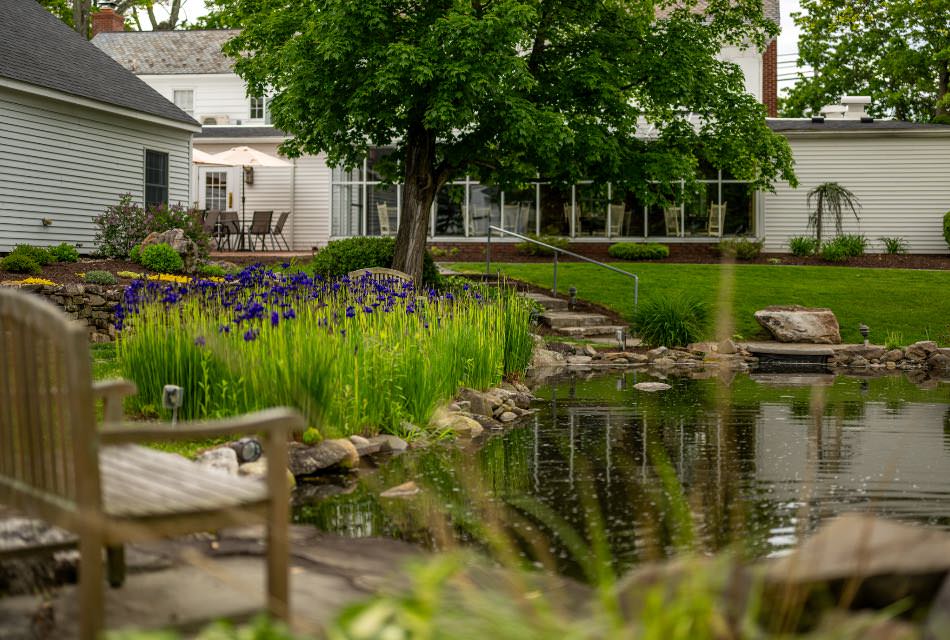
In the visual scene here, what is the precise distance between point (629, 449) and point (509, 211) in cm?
2187

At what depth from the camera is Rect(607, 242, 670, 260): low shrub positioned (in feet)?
87.1

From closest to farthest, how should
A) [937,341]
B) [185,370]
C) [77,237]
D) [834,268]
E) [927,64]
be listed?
[185,370], [937,341], [77,237], [834,268], [927,64]

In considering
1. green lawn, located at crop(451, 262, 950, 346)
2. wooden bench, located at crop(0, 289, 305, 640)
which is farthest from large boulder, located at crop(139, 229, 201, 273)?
wooden bench, located at crop(0, 289, 305, 640)

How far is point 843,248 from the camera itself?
2656 cm

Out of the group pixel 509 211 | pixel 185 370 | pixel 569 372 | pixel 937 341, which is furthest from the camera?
pixel 509 211

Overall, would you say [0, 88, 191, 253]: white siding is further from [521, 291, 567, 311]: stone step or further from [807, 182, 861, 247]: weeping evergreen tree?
[807, 182, 861, 247]: weeping evergreen tree

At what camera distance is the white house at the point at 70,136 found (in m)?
20.7

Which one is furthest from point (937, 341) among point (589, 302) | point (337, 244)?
point (337, 244)

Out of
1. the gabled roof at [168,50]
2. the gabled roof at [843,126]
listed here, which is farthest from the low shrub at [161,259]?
the gabled roof at [168,50]

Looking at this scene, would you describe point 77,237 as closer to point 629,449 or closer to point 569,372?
point 569,372

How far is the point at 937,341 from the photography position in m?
18.0

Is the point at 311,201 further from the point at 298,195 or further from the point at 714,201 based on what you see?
the point at 714,201

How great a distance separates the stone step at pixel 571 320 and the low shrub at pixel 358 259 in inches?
81.6

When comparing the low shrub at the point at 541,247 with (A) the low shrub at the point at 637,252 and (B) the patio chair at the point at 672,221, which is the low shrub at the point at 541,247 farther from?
(B) the patio chair at the point at 672,221
